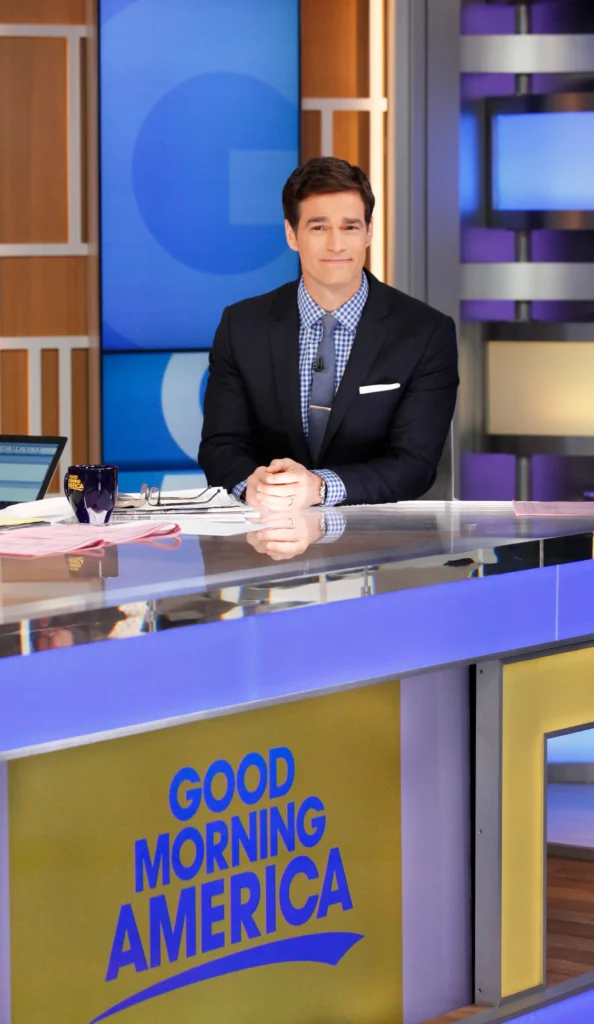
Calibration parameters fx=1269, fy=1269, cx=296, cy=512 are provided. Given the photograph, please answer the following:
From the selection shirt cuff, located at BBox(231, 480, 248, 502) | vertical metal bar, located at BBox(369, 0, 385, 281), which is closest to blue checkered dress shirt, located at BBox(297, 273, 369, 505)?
shirt cuff, located at BBox(231, 480, 248, 502)

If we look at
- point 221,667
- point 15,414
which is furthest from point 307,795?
point 15,414

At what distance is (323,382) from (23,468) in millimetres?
790

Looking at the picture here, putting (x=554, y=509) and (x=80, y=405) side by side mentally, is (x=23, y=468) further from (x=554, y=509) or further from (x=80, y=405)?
(x=80, y=405)

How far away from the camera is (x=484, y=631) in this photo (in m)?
1.79

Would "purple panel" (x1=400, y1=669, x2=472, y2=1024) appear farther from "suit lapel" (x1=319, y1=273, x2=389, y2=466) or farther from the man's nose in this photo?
the man's nose

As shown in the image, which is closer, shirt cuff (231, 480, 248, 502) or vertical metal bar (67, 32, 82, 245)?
shirt cuff (231, 480, 248, 502)

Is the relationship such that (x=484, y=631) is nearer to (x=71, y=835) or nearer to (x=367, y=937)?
(x=367, y=937)

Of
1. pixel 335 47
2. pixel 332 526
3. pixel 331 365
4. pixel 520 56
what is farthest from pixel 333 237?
pixel 335 47

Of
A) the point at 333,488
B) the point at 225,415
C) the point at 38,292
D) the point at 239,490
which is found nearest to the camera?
the point at 333,488

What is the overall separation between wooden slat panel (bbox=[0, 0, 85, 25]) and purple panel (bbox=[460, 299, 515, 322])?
1583 millimetres

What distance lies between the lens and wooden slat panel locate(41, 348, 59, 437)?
4281mm

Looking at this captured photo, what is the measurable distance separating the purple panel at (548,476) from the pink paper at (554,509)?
6.53 ft

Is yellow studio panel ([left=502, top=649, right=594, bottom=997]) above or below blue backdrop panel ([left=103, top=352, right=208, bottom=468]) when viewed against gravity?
below

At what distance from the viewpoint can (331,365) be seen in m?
2.77
